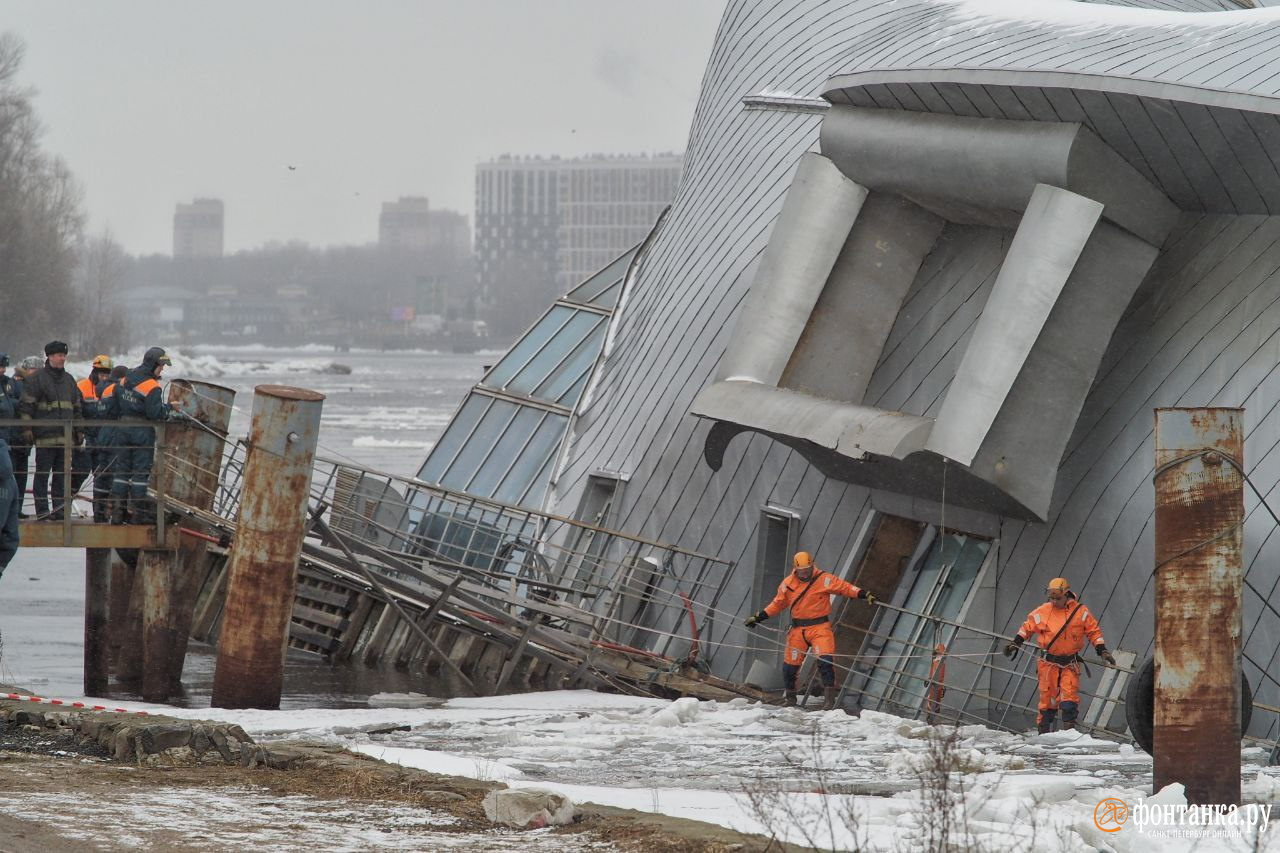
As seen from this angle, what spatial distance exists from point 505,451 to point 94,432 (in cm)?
719

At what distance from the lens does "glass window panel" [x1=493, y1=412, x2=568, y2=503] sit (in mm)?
23897

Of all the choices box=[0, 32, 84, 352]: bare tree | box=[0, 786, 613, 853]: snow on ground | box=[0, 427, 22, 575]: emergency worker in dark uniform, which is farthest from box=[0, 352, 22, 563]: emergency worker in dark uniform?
box=[0, 32, 84, 352]: bare tree

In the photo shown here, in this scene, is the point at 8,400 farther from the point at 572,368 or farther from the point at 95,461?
the point at 572,368

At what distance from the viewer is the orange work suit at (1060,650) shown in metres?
13.7

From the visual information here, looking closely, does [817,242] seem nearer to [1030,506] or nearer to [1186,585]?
[1030,506]

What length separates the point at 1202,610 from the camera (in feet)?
31.0

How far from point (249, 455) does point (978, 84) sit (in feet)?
22.4

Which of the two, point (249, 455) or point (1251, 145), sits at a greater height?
point (1251, 145)

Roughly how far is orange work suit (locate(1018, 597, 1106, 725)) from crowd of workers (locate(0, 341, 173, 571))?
9087 mm

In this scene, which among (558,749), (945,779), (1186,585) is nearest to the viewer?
(945,779)

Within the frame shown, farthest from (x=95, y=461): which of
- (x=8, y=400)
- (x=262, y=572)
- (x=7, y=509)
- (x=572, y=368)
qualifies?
(x=7, y=509)

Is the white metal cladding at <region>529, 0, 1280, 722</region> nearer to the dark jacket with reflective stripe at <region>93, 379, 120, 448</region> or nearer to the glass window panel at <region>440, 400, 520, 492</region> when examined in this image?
the glass window panel at <region>440, 400, 520, 492</region>

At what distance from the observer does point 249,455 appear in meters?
15.1

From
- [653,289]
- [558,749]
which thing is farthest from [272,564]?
[653,289]
